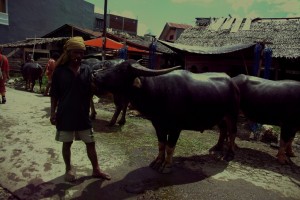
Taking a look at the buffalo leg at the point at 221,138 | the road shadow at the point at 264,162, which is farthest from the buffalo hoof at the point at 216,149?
the road shadow at the point at 264,162

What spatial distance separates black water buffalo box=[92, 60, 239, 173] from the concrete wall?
74.8 ft

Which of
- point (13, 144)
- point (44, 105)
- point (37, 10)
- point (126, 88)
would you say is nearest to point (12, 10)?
point (37, 10)

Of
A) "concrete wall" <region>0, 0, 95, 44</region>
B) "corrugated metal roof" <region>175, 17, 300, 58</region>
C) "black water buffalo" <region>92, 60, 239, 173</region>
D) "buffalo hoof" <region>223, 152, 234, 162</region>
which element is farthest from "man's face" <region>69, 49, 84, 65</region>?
"concrete wall" <region>0, 0, 95, 44</region>

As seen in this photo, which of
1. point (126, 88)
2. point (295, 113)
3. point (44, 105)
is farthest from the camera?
point (44, 105)

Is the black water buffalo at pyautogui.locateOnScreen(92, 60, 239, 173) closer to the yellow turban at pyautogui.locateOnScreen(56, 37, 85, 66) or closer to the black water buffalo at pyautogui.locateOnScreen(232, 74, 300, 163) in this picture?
the yellow turban at pyautogui.locateOnScreen(56, 37, 85, 66)

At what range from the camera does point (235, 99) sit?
5.25 m

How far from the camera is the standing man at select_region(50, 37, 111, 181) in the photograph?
3.68 meters

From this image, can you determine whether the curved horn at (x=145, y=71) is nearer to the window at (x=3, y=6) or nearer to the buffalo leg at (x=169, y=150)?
the buffalo leg at (x=169, y=150)

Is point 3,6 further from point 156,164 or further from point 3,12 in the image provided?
point 156,164

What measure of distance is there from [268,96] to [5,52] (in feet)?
76.1

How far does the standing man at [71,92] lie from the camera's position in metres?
Answer: 3.68

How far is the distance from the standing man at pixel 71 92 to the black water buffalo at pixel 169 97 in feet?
0.93

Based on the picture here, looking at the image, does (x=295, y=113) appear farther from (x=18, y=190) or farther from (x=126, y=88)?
(x=18, y=190)

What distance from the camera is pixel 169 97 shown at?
4.46 metres
